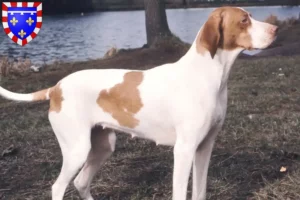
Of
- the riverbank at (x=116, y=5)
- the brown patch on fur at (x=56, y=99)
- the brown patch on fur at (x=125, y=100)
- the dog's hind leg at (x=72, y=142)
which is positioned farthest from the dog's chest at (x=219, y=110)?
the riverbank at (x=116, y=5)

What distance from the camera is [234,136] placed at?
6449 millimetres

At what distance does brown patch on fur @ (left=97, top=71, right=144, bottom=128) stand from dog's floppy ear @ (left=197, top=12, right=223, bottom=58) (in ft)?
1.79

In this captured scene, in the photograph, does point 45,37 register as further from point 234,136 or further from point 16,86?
point 234,136

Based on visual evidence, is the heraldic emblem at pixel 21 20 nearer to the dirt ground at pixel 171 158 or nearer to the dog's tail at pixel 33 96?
the dirt ground at pixel 171 158

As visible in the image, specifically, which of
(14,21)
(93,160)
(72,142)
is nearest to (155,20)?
(14,21)

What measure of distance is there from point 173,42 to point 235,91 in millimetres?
6301

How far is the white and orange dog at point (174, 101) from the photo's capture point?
13.4 ft

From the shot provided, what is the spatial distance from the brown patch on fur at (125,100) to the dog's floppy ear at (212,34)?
55cm

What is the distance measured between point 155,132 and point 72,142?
0.62 m

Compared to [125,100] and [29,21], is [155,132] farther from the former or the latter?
[29,21]

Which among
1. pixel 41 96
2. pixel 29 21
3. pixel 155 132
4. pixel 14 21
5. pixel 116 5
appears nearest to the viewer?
pixel 155 132

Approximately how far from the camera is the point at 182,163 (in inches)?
162

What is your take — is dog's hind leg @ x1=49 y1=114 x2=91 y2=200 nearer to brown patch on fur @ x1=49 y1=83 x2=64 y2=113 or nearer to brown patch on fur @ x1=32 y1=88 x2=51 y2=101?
brown patch on fur @ x1=49 y1=83 x2=64 y2=113

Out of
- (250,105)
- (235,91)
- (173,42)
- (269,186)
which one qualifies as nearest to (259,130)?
(250,105)
